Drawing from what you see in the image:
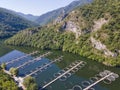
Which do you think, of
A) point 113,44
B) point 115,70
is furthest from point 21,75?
point 113,44

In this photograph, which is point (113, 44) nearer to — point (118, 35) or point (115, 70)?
point (118, 35)

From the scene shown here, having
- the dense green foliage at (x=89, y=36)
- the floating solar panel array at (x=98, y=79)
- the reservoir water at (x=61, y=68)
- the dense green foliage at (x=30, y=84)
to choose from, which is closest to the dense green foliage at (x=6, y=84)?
the dense green foliage at (x=30, y=84)

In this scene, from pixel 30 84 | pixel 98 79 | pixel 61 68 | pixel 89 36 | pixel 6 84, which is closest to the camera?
pixel 6 84

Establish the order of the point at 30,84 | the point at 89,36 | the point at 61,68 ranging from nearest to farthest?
the point at 30,84 → the point at 61,68 → the point at 89,36

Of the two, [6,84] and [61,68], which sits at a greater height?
[6,84]

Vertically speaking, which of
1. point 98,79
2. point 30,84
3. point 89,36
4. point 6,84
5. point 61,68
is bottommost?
point 61,68

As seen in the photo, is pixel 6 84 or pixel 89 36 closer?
pixel 6 84

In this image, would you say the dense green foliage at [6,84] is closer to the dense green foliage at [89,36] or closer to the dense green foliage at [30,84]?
the dense green foliage at [30,84]

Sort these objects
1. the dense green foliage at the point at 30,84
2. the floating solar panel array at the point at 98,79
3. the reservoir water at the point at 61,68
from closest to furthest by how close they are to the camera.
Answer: the dense green foliage at the point at 30,84
the floating solar panel array at the point at 98,79
the reservoir water at the point at 61,68

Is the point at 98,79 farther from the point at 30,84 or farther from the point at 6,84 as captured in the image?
the point at 6,84

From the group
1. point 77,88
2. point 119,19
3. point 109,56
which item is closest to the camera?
point 77,88

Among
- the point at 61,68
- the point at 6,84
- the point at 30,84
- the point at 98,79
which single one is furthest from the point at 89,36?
the point at 6,84
